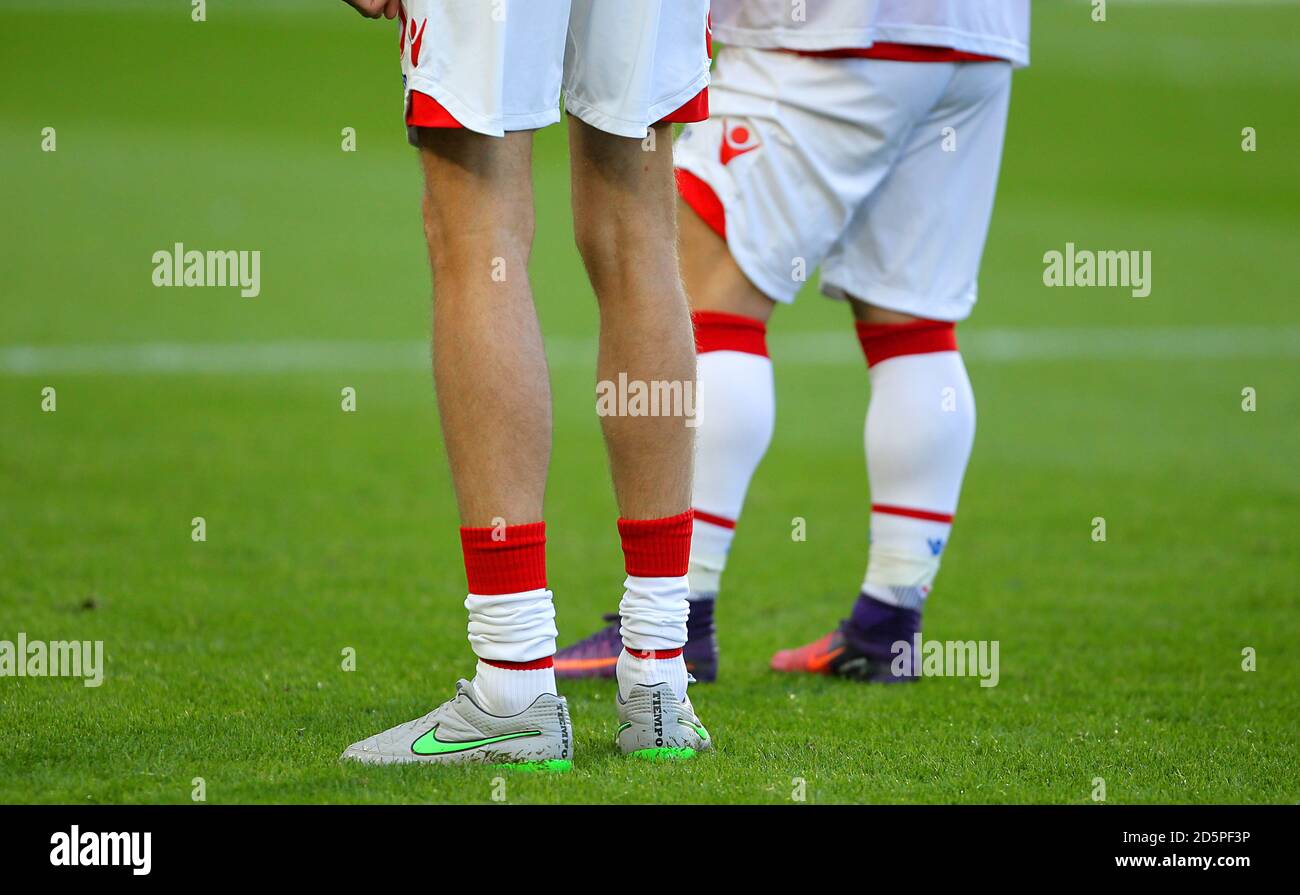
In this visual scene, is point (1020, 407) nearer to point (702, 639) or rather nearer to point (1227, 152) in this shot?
point (702, 639)

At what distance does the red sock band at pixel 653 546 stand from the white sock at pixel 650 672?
0.39 feet

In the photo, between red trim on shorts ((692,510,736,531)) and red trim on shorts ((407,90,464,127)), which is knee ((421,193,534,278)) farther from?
red trim on shorts ((692,510,736,531))

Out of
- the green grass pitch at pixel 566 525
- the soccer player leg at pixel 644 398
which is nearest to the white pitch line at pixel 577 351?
the green grass pitch at pixel 566 525

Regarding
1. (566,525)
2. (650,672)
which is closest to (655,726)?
(650,672)

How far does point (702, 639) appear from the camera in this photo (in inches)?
118

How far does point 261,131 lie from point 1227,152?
34.6ft

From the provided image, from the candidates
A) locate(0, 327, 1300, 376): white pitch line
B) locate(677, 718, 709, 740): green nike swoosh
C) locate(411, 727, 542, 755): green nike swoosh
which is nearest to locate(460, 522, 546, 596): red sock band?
locate(411, 727, 542, 755): green nike swoosh

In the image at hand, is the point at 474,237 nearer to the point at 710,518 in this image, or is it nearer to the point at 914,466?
the point at 710,518

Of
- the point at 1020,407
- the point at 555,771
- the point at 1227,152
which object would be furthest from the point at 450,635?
the point at 1227,152

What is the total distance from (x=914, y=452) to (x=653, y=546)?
35.8 inches

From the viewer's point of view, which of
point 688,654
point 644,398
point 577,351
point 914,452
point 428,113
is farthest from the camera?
point 577,351

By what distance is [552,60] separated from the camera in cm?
222

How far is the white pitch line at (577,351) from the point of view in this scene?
681 cm

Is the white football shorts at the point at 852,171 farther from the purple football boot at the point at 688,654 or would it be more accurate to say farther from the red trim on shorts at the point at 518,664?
the red trim on shorts at the point at 518,664
